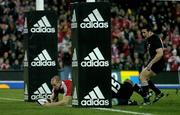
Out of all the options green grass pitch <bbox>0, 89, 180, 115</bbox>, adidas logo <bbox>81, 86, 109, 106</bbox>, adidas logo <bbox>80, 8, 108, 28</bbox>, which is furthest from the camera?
adidas logo <bbox>81, 86, 109, 106</bbox>

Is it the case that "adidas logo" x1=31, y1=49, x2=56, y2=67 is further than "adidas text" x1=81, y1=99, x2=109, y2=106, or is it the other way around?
"adidas logo" x1=31, y1=49, x2=56, y2=67

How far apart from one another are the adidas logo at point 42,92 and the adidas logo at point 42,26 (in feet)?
5.19

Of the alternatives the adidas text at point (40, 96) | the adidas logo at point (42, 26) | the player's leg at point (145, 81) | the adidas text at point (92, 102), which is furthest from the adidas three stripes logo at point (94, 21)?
the adidas text at point (40, 96)

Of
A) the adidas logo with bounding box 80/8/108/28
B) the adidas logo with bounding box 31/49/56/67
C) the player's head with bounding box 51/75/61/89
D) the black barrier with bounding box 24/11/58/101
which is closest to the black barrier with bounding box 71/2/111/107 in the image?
the adidas logo with bounding box 80/8/108/28

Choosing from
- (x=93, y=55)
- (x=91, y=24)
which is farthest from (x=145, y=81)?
(x=91, y=24)

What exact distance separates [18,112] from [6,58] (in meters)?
18.5

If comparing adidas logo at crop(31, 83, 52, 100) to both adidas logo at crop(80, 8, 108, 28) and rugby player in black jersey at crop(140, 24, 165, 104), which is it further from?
adidas logo at crop(80, 8, 108, 28)

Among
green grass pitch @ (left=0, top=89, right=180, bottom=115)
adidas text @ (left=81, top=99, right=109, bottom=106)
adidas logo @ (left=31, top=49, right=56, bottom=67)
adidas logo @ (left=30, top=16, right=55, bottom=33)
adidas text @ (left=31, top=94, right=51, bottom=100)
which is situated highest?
adidas logo @ (left=30, top=16, right=55, bottom=33)

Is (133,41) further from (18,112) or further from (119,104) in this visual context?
(18,112)

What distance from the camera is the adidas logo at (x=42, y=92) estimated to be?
21484mm

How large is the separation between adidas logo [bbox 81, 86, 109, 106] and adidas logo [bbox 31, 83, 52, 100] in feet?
12.9

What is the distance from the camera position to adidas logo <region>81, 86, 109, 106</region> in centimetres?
1761

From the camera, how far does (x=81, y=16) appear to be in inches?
689

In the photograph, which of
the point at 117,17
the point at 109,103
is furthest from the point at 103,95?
the point at 117,17
